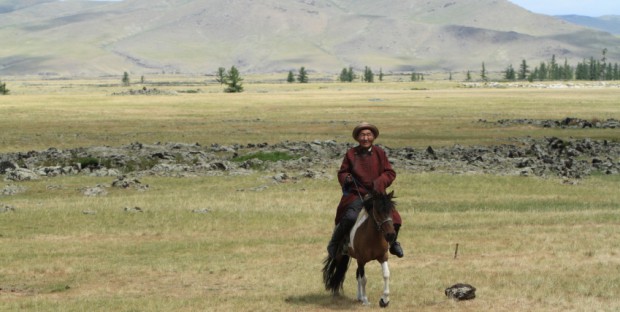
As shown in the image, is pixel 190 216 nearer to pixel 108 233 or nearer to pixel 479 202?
pixel 108 233

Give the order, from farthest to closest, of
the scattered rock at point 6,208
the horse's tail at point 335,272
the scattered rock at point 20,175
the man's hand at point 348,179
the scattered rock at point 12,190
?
1. the scattered rock at point 20,175
2. the scattered rock at point 12,190
3. the scattered rock at point 6,208
4. the horse's tail at point 335,272
5. the man's hand at point 348,179

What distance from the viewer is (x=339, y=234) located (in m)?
15.5

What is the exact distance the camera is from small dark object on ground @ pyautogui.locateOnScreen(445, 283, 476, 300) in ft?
51.5

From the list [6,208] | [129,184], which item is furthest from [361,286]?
[129,184]

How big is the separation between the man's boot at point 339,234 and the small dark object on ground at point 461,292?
207 centimetres

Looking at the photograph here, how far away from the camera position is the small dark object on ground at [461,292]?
15688 mm

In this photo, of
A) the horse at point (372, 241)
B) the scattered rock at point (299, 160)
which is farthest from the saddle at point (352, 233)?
the scattered rock at point (299, 160)

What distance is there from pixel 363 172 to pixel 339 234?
44.5 inches

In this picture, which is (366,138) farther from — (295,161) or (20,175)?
(295,161)

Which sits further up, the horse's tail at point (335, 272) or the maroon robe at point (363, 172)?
the maroon robe at point (363, 172)

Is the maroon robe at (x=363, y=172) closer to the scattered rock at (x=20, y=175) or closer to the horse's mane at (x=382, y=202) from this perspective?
the horse's mane at (x=382, y=202)

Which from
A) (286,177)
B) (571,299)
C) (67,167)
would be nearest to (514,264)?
(571,299)

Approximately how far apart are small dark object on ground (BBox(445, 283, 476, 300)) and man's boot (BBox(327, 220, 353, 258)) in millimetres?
2067

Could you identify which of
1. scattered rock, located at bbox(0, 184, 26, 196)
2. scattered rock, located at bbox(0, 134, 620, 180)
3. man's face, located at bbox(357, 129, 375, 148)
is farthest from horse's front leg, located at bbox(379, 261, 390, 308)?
scattered rock, located at bbox(0, 184, 26, 196)
